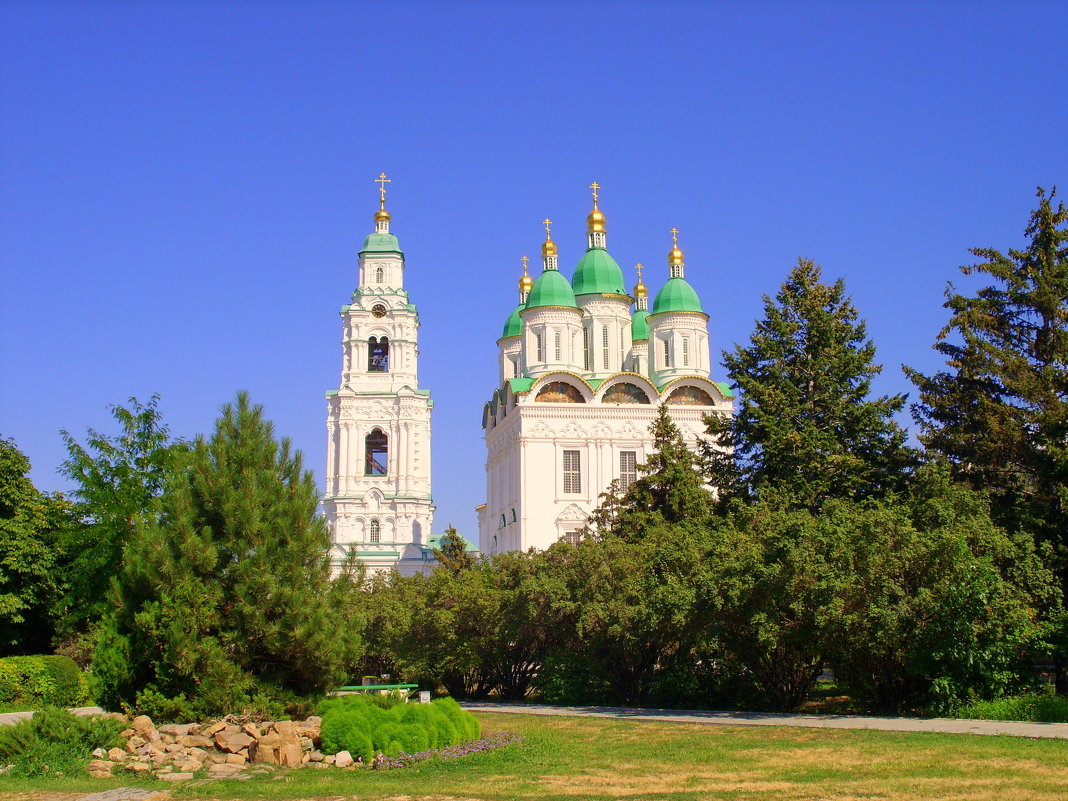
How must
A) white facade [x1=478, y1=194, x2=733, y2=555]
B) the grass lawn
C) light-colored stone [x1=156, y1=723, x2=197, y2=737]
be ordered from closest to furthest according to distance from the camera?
the grass lawn
light-colored stone [x1=156, y1=723, x2=197, y2=737]
white facade [x1=478, y1=194, x2=733, y2=555]

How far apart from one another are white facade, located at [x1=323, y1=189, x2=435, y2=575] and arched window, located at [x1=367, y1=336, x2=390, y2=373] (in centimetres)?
6

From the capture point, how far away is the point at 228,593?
52.7 feet

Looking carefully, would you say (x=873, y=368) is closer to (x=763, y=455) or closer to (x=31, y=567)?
(x=763, y=455)

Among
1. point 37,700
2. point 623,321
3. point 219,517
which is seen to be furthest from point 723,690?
point 623,321

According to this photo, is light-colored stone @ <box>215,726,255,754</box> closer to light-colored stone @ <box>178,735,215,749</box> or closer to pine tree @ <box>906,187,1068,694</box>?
light-colored stone @ <box>178,735,215,749</box>

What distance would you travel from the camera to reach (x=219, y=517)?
16.6 metres

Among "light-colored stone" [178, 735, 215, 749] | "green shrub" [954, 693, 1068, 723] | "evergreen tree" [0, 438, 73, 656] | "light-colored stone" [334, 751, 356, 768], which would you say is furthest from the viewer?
"evergreen tree" [0, 438, 73, 656]

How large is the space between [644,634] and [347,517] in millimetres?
45251

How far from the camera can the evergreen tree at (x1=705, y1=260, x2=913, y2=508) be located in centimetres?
2475

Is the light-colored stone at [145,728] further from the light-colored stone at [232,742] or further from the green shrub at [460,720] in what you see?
the green shrub at [460,720]

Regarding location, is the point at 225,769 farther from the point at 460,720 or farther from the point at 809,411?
the point at 809,411

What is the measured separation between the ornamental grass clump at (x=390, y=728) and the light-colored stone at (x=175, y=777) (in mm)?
1785

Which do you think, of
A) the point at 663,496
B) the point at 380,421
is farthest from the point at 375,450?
the point at 663,496

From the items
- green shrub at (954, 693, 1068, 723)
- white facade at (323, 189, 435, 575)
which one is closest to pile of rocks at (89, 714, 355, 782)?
green shrub at (954, 693, 1068, 723)
